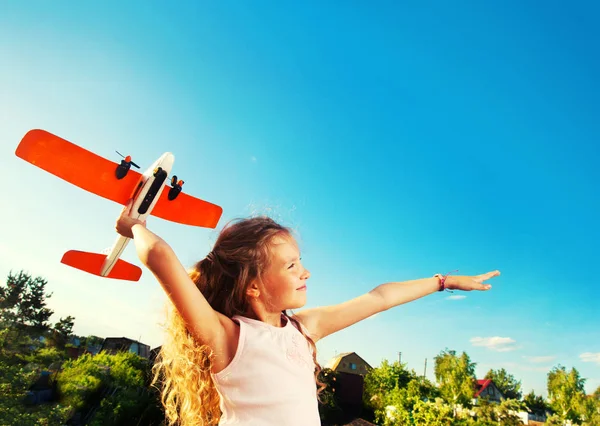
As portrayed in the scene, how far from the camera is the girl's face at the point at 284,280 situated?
1.99 meters

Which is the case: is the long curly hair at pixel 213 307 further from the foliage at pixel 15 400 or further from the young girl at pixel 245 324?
the foliage at pixel 15 400

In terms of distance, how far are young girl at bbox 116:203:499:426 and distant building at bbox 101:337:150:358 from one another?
154 feet

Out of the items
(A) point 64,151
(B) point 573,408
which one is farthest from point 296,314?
(B) point 573,408

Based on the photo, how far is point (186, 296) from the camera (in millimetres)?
1547

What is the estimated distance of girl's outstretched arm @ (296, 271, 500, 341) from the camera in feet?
7.47

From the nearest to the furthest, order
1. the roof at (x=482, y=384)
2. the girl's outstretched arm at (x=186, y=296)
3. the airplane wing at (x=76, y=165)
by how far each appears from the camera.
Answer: the girl's outstretched arm at (x=186, y=296) < the airplane wing at (x=76, y=165) < the roof at (x=482, y=384)

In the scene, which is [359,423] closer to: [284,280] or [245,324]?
[284,280]

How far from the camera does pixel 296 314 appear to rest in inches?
91.5

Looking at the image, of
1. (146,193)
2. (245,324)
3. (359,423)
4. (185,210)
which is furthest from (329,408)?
(245,324)

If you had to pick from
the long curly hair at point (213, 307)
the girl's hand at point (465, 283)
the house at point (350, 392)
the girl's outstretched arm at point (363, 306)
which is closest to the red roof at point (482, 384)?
the house at point (350, 392)

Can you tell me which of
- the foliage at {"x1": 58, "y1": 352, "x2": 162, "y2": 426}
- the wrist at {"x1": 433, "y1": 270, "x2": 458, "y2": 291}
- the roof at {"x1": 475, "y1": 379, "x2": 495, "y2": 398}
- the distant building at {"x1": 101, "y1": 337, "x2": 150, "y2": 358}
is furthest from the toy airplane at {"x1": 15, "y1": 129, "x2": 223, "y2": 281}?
the roof at {"x1": 475, "y1": 379, "x2": 495, "y2": 398}

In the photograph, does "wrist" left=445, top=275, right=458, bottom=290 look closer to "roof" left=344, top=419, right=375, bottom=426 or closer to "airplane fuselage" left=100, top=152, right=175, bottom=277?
"airplane fuselage" left=100, top=152, right=175, bottom=277

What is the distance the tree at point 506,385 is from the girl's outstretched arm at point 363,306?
182 ft

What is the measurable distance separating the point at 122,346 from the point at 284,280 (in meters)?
48.7
